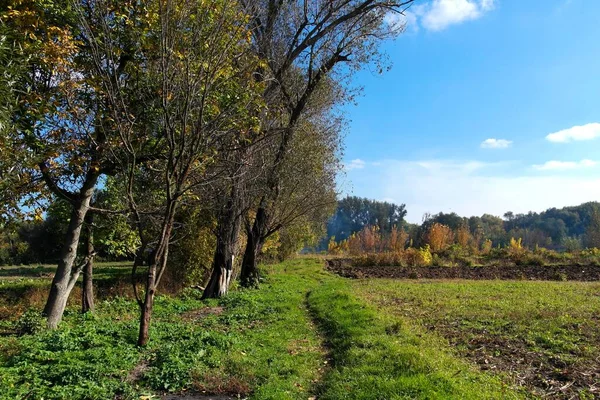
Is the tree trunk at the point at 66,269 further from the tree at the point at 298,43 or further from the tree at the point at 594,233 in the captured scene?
the tree at the point at 594,233

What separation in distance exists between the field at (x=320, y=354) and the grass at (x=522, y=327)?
0.03 meters

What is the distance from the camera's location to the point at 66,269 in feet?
29.6

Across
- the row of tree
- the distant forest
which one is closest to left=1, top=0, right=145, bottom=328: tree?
the row of tree

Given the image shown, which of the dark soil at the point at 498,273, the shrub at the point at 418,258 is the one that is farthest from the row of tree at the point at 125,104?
the shrub at the point at 418,258

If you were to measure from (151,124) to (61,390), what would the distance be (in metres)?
4.83

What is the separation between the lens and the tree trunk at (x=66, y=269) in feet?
29.0

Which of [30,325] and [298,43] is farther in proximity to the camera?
[298,43]

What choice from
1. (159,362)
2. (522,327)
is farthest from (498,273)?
(159,362)

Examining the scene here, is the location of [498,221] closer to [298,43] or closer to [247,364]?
[298,43]

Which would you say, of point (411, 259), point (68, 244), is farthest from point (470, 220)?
point (68, 244)

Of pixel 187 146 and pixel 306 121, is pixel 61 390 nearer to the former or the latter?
pixel 187 146

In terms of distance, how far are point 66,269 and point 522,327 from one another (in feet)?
32.8

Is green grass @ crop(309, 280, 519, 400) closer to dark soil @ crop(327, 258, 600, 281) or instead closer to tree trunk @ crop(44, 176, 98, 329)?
tree trunk @ crop(44, 176, 98, 329)

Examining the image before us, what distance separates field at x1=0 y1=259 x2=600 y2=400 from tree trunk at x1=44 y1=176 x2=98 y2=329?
0.44 meters
